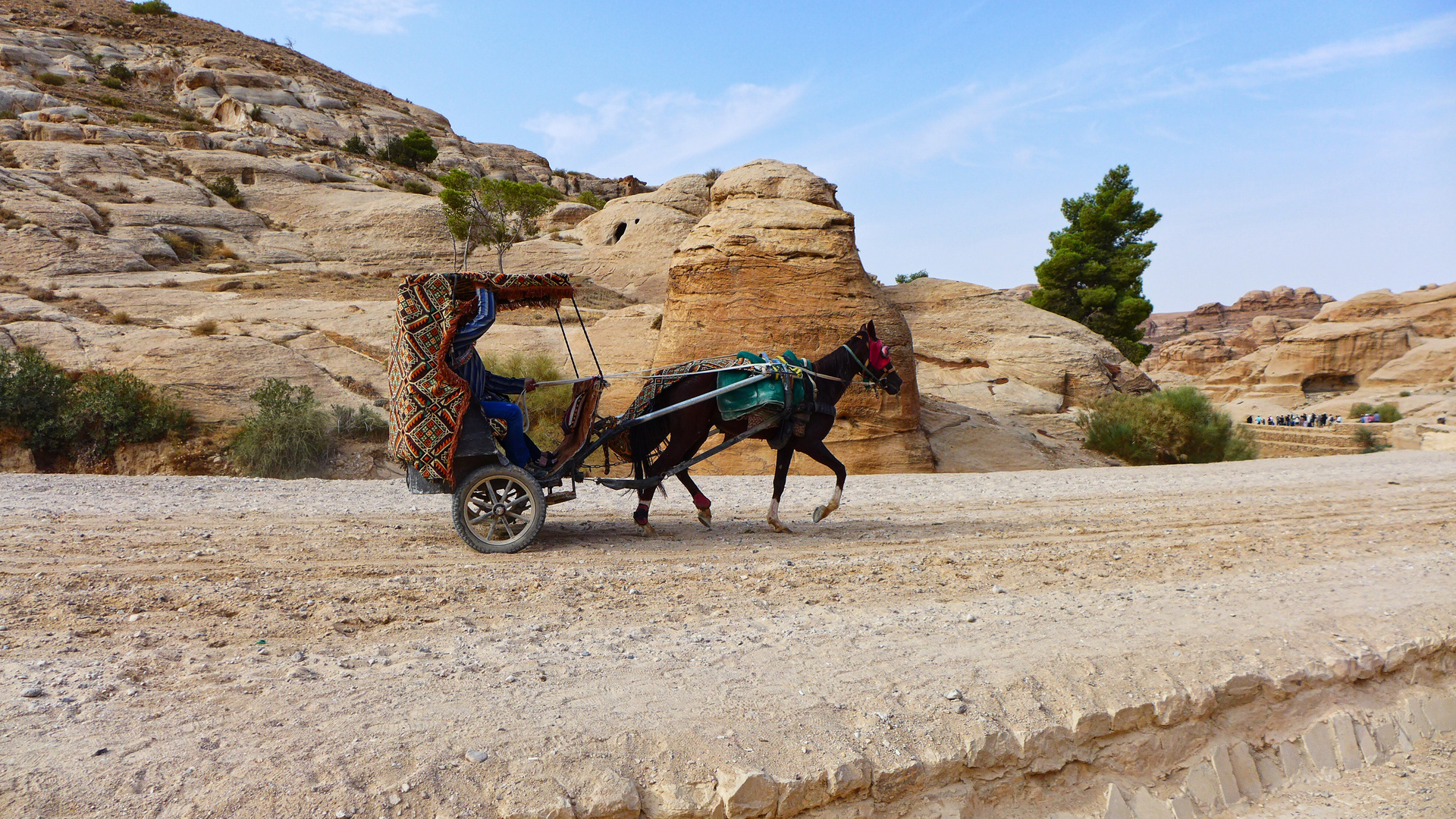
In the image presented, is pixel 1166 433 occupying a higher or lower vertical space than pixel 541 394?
lower

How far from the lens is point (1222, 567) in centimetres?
655

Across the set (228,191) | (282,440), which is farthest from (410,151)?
(282,440)

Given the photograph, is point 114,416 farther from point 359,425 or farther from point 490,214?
point 490,214

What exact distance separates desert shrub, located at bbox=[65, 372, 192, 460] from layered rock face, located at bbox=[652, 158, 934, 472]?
31.8 feet

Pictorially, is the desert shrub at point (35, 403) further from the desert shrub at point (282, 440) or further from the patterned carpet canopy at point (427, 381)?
the patterned carpet canopy at point (427, 381)

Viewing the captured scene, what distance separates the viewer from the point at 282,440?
14.6m

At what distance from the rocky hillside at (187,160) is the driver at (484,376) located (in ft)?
81.0

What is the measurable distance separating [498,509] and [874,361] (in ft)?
13.1

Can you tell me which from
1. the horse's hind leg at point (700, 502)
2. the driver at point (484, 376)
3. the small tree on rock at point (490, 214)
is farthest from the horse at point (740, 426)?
the small tree on rock at point (490, 214)

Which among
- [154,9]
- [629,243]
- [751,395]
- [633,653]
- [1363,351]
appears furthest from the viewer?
[154,9]

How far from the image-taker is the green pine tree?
122ft

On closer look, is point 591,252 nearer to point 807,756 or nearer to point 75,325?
point 75,325

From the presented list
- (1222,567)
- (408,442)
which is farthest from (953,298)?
(408,442)

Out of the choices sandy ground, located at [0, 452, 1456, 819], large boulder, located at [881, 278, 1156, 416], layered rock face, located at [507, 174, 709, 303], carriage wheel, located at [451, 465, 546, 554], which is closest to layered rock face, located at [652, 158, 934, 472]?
large boulder, located at [881, 278, 1156, 416]
